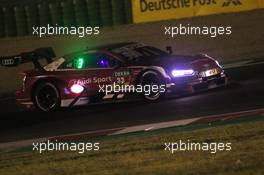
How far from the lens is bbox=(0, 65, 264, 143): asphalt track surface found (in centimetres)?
1202

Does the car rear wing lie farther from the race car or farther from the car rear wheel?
the car rear wheel

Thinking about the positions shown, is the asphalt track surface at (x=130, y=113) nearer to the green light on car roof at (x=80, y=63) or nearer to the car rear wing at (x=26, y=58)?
the green light on car roof at (x=80, y=63)

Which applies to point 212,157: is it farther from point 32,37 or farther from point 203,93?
point 32,37

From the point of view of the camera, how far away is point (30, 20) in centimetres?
2481

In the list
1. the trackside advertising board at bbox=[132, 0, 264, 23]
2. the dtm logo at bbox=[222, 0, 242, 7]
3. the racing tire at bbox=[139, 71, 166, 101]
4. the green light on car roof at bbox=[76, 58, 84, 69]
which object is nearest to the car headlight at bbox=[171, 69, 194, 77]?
the racing tire at bbox=[139, 71, 166, 101]

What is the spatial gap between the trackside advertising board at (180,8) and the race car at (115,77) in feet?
32.3

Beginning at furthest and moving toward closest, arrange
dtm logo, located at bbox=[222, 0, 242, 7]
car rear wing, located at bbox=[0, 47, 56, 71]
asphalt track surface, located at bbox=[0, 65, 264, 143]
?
dtm logo, located at bbox=[222, 0, 242, 7], car rear wing, located at bbox=[0, 47, 56, 71], asphalt track surface, located at bbox=[0, 65, 264, 143]

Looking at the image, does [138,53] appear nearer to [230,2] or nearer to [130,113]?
[130,113]

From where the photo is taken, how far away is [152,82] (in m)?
13.5

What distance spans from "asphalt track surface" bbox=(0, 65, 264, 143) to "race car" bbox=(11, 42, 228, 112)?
0.75 ft

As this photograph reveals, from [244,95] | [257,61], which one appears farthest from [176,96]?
[257,61]

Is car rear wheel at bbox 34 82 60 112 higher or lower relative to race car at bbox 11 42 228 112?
lower

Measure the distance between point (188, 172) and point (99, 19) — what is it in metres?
17.9

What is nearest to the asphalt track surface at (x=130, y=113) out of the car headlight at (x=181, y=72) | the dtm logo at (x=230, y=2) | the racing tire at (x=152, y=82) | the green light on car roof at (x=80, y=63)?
the racing tire at (x=152, y=82)
